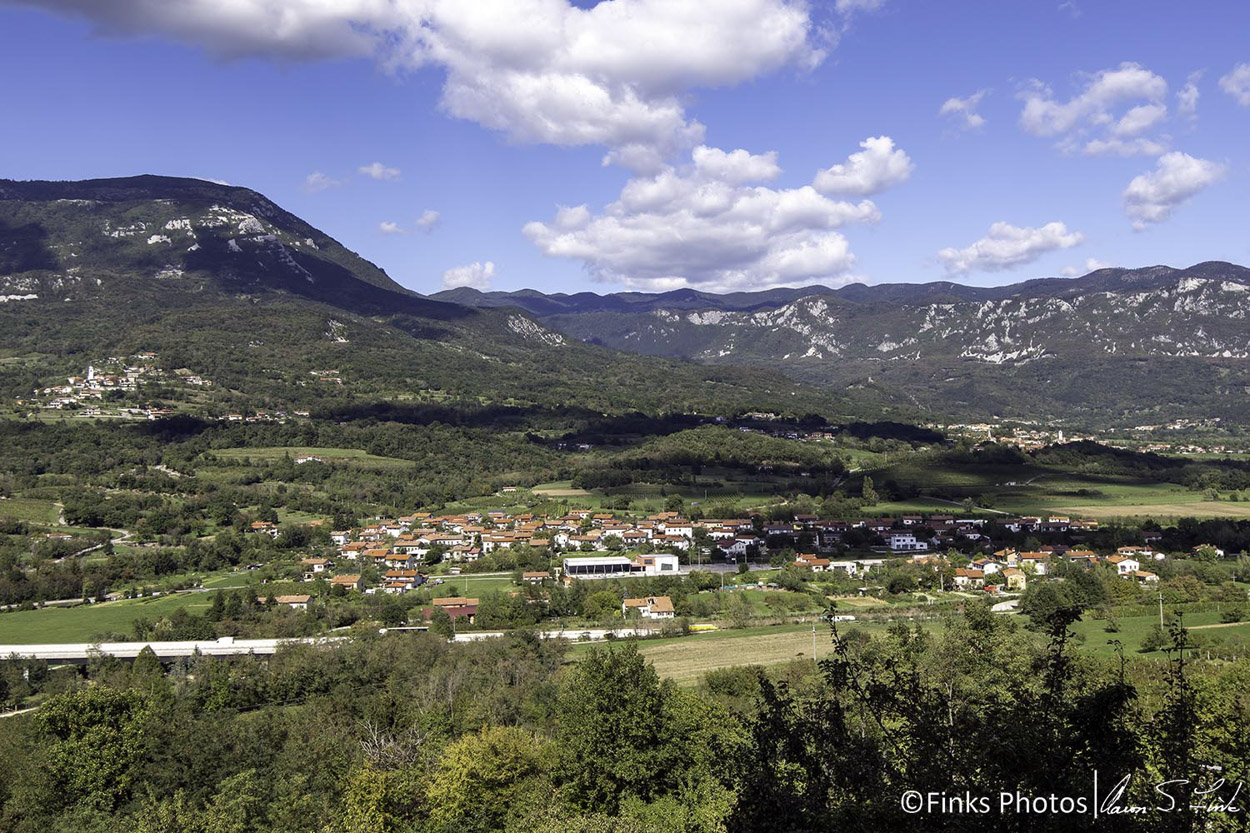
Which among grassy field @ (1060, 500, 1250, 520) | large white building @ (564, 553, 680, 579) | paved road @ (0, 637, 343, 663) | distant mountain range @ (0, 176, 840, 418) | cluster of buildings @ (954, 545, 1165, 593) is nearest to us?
paved road @ (0, 637, 343, 663)

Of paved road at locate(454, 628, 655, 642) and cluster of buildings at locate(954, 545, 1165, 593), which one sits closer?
paved road at locate(454, 628, 655, 642)

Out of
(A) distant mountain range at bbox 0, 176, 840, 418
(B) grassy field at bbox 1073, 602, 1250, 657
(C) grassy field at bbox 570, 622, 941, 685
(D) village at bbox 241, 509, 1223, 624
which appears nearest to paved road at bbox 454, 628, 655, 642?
(C) grassy field at bbox 570, 622, 941, 685

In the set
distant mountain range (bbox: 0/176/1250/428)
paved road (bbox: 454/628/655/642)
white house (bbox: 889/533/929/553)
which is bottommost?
paved road (bbox: 454/628/655/642)

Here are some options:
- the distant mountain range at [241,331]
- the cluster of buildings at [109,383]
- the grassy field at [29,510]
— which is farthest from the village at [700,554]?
the distant mountain range at [241,331]

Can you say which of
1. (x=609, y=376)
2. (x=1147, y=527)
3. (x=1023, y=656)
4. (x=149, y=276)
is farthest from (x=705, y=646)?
(x=149, y=276)

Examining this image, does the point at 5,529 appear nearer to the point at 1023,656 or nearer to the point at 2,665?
the point at 2,665

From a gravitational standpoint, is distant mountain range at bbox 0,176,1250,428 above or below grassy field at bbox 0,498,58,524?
above

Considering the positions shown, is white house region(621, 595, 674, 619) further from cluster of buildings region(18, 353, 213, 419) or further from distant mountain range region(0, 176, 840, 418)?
distant mountain range region(0, 176, 840, 418)
